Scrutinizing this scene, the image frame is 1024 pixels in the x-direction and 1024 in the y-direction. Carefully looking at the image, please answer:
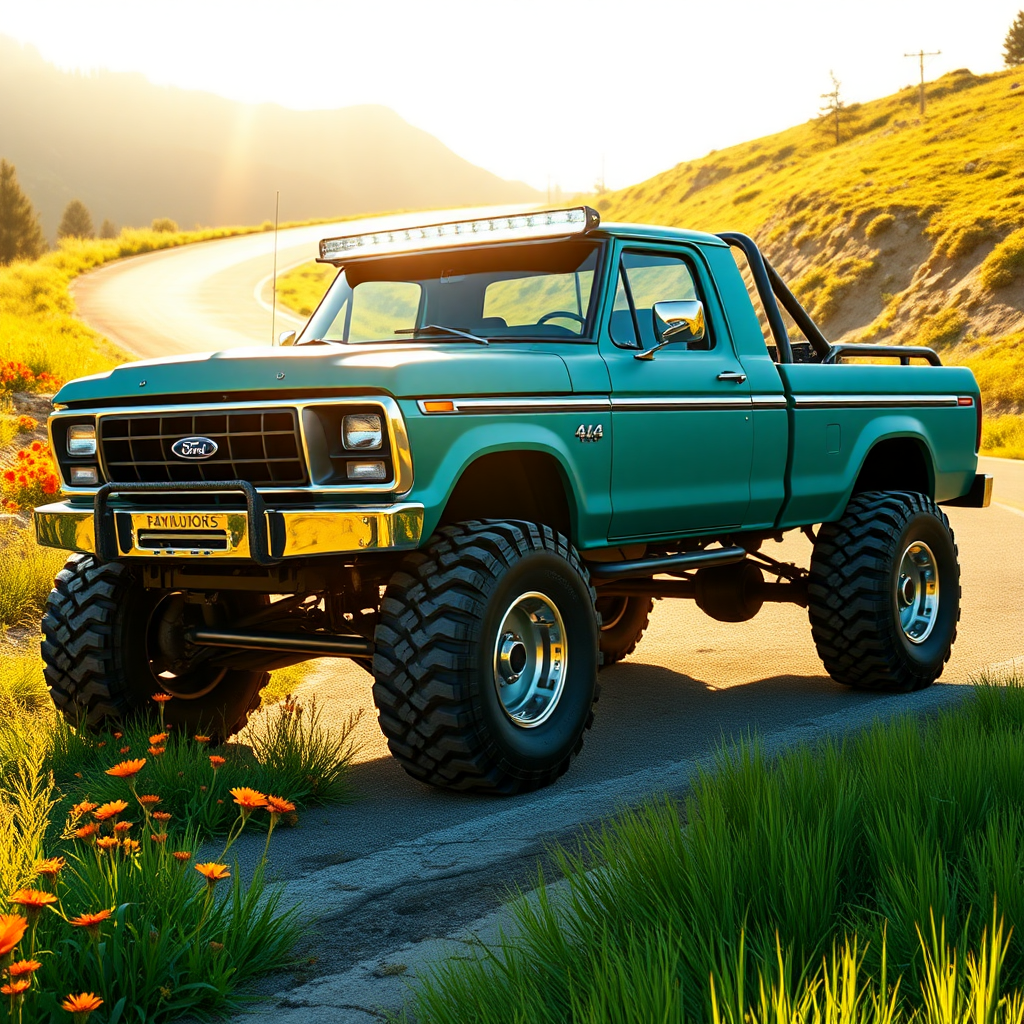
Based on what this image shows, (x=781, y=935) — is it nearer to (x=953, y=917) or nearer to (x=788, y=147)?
(x=953, y=917)

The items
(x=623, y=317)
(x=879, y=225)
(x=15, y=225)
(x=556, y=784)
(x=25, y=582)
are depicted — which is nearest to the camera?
(x=556, y=784)

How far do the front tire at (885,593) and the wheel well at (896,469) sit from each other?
0.52 meters

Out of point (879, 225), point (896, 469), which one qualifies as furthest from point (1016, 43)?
point (896, 469)

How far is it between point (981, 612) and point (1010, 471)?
42.6ft

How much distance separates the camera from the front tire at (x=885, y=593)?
711 cm

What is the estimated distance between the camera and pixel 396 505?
4.97m

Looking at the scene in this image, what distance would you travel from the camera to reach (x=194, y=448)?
5.36m

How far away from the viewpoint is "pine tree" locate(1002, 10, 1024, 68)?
9719cm

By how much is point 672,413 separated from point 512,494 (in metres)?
0.87

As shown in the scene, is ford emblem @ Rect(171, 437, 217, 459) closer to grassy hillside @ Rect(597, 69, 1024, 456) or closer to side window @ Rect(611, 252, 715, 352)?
side window @ Rect(611, 252, 715, 352)

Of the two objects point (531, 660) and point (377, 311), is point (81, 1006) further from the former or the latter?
point (377, 311)

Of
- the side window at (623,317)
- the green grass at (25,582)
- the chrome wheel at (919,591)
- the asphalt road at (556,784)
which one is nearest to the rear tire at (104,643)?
the asphalt road at (556,784)

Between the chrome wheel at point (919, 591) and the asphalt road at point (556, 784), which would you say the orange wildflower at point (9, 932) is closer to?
the asphalt road at point (556, 784)

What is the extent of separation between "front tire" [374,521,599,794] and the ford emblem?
34.5 inches
